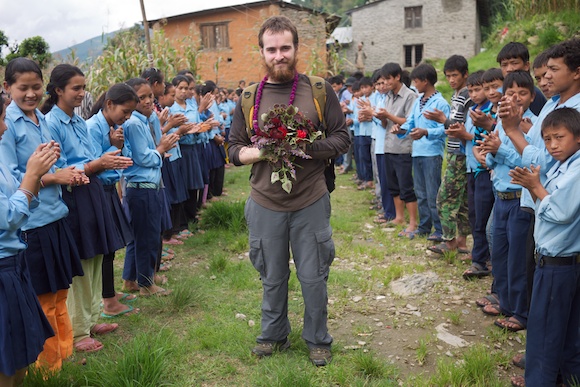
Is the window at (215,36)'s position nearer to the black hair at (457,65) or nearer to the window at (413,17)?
the window at (413,17)

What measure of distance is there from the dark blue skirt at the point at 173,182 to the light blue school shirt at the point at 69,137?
2529 millimetres

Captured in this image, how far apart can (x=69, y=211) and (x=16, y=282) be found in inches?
42.5

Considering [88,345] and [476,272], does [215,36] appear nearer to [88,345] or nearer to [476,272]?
[476,272]

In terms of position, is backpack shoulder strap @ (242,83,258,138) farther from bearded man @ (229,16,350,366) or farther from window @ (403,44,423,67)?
window @ (403,44,423,67)

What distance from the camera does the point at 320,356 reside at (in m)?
3.40

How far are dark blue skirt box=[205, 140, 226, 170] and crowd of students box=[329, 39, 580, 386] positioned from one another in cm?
284

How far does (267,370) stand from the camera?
Answer: 3285 mm

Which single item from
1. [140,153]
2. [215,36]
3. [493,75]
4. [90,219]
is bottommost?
[90,219]

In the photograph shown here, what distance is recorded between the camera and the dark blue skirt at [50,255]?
124 inches

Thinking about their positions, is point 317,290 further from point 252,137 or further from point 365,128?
point 365,128

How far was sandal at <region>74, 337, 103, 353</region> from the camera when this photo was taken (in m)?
3.62

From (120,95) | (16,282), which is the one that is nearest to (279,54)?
(120,95)

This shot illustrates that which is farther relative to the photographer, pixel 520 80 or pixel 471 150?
pixel 471 150

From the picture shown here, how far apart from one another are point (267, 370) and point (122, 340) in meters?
1.27
